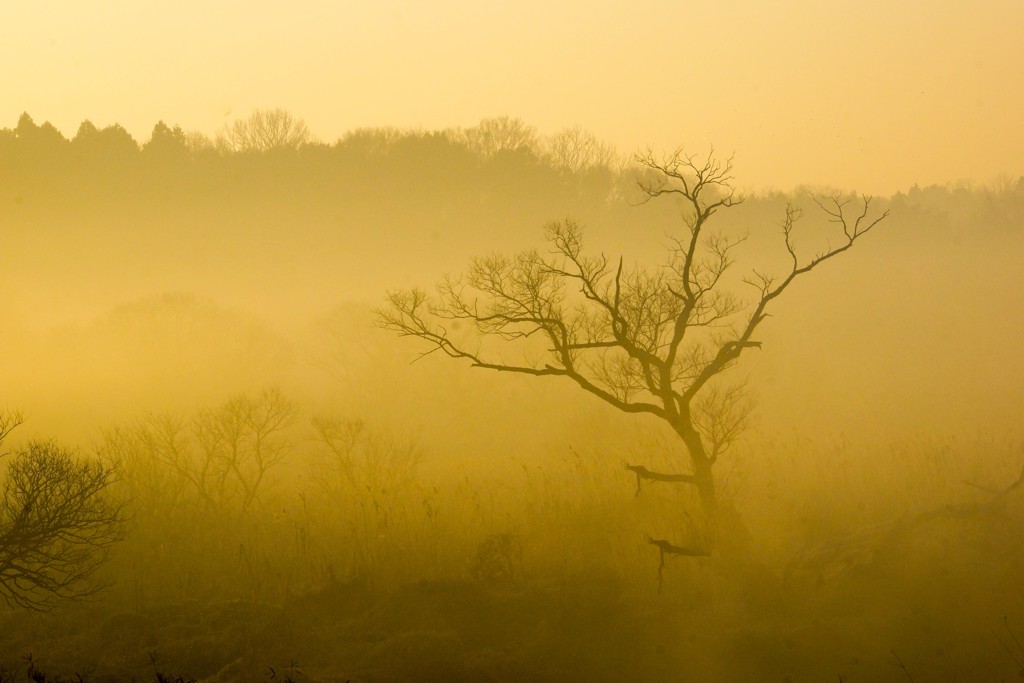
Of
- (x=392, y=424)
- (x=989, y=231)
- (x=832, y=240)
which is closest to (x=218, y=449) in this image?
(x=392, y=424)

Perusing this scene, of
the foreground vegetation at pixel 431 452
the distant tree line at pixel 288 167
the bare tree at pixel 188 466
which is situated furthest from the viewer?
the distant tree line at pixel 288 167

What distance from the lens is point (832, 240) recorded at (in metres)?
66.6

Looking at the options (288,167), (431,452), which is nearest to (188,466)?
(431,452)

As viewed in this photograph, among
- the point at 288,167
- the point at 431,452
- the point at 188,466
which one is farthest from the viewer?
the point at 288,167

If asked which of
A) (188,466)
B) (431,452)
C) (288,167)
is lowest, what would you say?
(188,466)

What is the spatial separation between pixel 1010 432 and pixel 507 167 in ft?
132

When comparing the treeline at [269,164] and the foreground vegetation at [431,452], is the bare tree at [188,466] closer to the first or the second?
the foreground vegetation at [431,452]

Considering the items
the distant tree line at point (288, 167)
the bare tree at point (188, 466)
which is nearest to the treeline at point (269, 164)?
the distant tree line at point (288, 167)

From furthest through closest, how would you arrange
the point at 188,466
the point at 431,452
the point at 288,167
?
the point at 288,167
the point at 431,452
the point at 188,466

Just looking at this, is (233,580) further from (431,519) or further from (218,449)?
(218,449)

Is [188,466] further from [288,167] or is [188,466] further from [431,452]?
[288,167]

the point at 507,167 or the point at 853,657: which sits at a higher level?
the point at 507,167

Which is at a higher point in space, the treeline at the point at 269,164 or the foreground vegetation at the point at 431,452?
the treeline at the point at 269,164

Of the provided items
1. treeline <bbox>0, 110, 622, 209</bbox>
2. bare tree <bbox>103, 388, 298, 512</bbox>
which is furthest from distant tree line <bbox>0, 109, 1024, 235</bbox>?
bare tree <bbox>103, 388, 298, 512</bbox>
